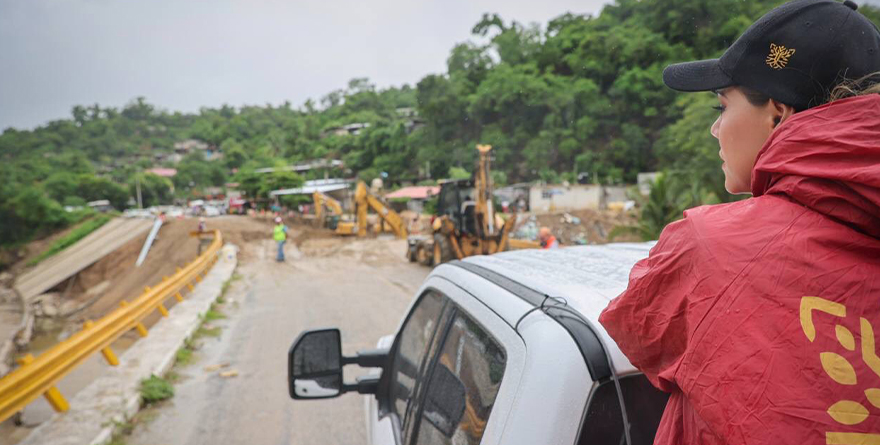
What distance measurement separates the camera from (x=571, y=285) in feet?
5.33

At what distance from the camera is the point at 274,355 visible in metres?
7.08

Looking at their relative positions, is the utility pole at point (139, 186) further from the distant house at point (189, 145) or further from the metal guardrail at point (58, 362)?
the metal guardrail at point (58, 362)

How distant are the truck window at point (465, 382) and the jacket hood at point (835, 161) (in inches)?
31.5

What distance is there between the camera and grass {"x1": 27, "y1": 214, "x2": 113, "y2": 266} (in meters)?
34.6

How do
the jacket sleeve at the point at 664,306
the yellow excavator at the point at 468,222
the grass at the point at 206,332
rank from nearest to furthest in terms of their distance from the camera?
the jacket sleeve at the point at 664,306 → the grass at the point at 206,332 → the yellow excavator at the point at 468,222

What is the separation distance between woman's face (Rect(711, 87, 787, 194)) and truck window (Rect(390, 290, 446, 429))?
1238 millimetres

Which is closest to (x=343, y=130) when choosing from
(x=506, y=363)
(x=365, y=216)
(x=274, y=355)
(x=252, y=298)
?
(x=365, y=216)

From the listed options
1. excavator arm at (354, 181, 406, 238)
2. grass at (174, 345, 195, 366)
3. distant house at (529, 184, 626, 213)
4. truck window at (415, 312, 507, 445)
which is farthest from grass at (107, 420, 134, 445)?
distant house at (529, 184, 626, 213)

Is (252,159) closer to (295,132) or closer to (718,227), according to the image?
(295,132)

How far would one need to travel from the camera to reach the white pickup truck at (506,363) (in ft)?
3.86

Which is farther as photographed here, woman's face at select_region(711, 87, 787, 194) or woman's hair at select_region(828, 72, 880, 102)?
woman's face at select_region(711, 87, 787, 194)

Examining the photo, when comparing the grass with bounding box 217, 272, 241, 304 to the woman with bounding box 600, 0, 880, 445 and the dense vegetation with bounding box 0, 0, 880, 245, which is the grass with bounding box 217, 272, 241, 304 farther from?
the woman with bounding box 600, 0, 880, 445

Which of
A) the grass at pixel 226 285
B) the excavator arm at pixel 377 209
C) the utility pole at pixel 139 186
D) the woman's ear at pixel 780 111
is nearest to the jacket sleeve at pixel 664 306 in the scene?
the woman's ear at pixel 780 111

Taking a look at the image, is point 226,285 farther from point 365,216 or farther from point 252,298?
point 365,216
